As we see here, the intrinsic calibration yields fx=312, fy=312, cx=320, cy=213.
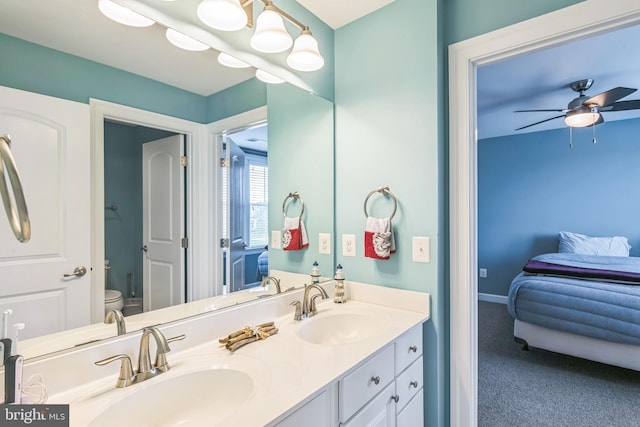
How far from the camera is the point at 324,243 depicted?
70.9 inches

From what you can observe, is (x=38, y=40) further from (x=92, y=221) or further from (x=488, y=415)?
(x=488, y=415)

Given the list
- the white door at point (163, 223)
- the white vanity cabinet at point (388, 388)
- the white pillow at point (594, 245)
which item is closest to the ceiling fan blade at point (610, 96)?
the white pillow at point (594, 245)

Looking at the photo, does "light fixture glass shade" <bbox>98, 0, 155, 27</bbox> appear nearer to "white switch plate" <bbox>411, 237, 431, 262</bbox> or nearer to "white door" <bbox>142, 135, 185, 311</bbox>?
"white door" <bbox>142, 135, 185, 311</bbox>

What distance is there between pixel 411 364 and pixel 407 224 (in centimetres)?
63

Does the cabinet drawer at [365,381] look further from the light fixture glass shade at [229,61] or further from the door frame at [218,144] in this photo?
the light fixture glass shade at [229,61]

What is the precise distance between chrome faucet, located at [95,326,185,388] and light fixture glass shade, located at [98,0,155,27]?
3.22 feet

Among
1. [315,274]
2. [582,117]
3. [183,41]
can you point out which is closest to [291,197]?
[315,274]

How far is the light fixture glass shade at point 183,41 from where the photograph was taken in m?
1.13

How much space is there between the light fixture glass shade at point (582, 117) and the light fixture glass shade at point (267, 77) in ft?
9.06

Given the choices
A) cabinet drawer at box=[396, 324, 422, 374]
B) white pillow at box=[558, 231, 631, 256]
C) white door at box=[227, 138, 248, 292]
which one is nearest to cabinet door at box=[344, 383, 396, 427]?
cabinet drawer at box=[396, 324, 422, 374]

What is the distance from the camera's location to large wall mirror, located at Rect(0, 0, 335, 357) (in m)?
0.82

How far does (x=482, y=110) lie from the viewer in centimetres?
354

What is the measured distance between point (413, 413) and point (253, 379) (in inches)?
33.9

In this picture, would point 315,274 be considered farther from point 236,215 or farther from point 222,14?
point 222,14
